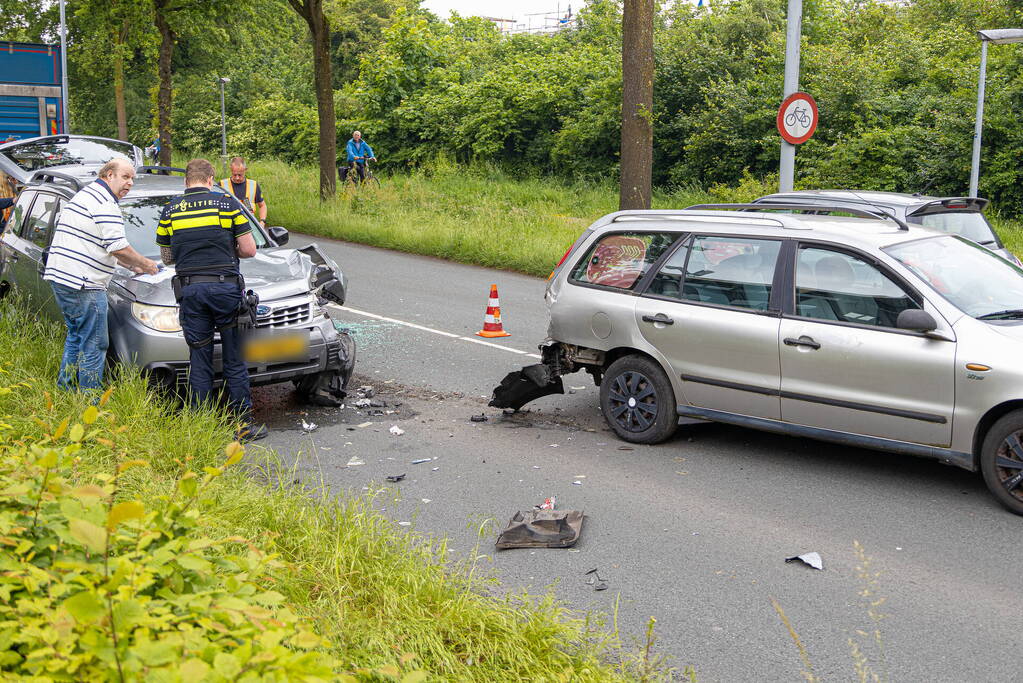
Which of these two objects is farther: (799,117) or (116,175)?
(799,117)

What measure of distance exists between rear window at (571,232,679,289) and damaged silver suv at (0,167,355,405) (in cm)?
213

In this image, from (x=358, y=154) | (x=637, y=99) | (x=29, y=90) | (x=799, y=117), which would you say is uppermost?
(x=29, y=90)

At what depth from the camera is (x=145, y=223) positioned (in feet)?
29.6

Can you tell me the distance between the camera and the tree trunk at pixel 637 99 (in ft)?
51.1

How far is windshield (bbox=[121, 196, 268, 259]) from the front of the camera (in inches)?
344

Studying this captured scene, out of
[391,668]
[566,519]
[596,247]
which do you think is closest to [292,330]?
[596,247]

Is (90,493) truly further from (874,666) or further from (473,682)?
(874,666)

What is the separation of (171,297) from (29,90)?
17.1 m

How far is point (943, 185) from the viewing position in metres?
19.8

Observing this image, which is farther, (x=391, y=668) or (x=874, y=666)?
(x=874, y=666)

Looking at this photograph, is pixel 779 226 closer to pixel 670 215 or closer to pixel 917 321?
pixel 670 215

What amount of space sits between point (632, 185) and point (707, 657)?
12775mm

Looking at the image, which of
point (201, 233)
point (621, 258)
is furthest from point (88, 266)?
point (621, 258)

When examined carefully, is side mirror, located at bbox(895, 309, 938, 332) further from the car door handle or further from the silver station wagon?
the car door handle
